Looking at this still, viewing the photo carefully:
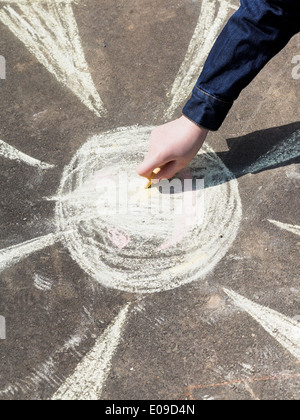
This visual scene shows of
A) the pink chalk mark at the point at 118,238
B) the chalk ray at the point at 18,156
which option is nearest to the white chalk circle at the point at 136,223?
the pink chalk mark at the point at 118,238

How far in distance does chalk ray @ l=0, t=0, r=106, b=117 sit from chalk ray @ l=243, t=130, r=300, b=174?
2.98ft

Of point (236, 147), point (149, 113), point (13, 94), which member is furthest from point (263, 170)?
point (13, 94)

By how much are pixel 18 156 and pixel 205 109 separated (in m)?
1.06

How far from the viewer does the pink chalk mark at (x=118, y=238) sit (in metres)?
2.29

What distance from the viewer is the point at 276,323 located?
2.03 m

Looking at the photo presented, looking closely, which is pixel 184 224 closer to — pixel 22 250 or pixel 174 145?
pixel 174 145

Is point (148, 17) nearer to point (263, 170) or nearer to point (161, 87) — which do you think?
point (161, 87)

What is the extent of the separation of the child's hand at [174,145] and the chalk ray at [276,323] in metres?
0.69

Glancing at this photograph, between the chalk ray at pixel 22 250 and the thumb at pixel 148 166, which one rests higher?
the thumb at pixel 148 166

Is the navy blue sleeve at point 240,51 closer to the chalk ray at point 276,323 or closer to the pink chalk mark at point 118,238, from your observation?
the pink chalk mark at point 118,238

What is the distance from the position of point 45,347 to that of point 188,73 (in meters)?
1.77

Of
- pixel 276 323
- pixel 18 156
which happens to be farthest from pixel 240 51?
pixel 18 156

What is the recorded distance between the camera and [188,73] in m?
2.87

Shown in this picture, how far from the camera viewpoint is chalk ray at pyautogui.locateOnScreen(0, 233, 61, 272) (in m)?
2.24
